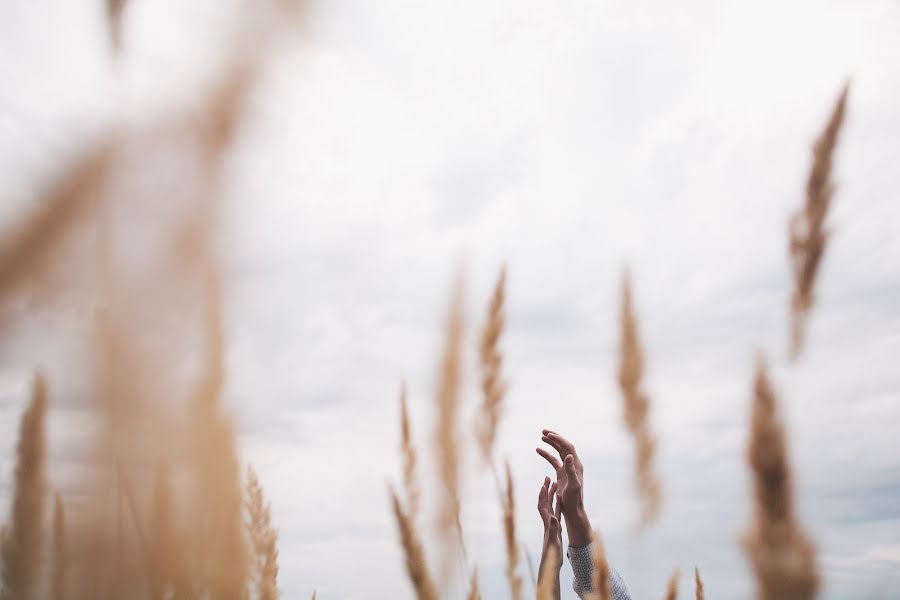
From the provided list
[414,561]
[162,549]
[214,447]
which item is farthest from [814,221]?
[162,549]

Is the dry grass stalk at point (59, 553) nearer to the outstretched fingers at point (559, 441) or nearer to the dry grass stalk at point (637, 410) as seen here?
the dry grass stalk at point (637, 410)

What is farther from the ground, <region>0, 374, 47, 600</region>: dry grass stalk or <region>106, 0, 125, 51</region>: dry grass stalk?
<region>106, 0, 125, 51</region>: dry grass stalk

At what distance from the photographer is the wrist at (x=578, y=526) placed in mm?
1718

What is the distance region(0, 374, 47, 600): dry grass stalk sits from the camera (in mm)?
899

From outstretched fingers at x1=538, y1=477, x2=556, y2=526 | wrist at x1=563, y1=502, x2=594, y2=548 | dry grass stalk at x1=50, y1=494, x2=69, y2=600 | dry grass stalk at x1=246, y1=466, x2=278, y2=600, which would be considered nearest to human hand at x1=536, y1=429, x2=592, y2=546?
wrist at x1=563, y1=502, x2=594, y2=548

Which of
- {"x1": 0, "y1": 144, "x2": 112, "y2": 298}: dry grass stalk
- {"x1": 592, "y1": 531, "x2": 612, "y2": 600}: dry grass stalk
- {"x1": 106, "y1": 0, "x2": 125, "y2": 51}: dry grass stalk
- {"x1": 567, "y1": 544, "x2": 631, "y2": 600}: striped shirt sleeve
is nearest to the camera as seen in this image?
{"x1": 0, "y1": 144, "x2": 112, "y2": 298}: dry grass stalk

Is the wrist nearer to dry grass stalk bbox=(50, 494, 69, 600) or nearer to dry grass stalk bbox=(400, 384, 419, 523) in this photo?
dry grass stalk bbox=(400, 384, 419, 523)

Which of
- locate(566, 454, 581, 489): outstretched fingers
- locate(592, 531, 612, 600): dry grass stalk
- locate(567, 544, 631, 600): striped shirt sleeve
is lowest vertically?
locate(567, 544, 631, 600): striped shirt sleeve

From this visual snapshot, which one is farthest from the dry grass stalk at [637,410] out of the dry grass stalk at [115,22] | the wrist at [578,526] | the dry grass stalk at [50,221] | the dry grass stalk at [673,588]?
the dry grass stalk at [115,22]

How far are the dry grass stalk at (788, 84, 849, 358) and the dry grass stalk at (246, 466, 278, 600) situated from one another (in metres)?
1.03

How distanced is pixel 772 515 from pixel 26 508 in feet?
3.19

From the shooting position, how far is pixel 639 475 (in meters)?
1.07

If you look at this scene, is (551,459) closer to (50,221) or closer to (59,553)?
(59,553)

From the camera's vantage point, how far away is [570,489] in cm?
166
